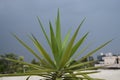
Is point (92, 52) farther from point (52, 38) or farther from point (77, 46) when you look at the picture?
point (52, 38)

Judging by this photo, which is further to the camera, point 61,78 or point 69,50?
point 61,78

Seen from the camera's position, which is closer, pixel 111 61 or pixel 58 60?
pixel 58 60

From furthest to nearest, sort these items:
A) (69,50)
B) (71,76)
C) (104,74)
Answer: (104,74), (71,76), (69,50)

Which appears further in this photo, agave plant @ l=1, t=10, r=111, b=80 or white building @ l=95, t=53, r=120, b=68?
white building @ l=95, t=53, r=120, b=68

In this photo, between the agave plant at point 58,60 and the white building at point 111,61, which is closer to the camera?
the agave plant at point 58,60

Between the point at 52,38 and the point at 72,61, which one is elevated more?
the point at 52,38

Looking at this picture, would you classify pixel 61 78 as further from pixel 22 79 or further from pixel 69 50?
pixel 22 79

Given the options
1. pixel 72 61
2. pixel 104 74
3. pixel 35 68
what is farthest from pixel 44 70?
pixel 104 74

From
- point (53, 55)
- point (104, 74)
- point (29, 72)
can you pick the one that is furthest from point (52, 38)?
point (104, 74)

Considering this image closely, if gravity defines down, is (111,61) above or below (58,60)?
above

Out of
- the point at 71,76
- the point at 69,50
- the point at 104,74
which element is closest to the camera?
the point at 69,50
